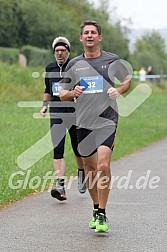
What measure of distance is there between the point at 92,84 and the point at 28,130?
1247 centimetres

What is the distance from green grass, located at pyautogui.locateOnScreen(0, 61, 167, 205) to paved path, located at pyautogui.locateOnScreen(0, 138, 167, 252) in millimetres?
749

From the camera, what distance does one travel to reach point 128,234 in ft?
27.1

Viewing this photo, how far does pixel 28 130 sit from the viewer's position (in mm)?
20672

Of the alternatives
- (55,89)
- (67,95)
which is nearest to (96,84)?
(67,95)

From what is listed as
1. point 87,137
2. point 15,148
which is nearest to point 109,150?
point 87,137

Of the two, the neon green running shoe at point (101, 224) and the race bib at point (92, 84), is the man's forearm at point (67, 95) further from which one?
the neon green running shoe at point (101, 224)

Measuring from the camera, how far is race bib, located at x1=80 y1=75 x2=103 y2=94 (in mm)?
8289

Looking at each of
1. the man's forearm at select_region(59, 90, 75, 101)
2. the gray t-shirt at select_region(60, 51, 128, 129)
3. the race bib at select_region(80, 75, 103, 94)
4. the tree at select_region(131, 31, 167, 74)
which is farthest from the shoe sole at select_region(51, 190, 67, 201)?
the tree at select_region(131, 31, 167, 74)

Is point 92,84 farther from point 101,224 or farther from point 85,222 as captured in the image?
point 85,222

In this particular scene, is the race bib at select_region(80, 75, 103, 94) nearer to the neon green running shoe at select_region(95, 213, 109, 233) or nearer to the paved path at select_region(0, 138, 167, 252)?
the neon green running shoe at select_region(95, 213, 109, 233)

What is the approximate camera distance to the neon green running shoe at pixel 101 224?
823cm

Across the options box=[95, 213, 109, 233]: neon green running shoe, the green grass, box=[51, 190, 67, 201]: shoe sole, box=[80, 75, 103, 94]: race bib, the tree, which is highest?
box=[80, 75, 103, 94]: race bib

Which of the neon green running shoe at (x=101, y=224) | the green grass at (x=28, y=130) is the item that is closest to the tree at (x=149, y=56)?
the green grass at (x=28, y=130)

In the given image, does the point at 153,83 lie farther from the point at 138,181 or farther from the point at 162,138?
the point at 138,181
